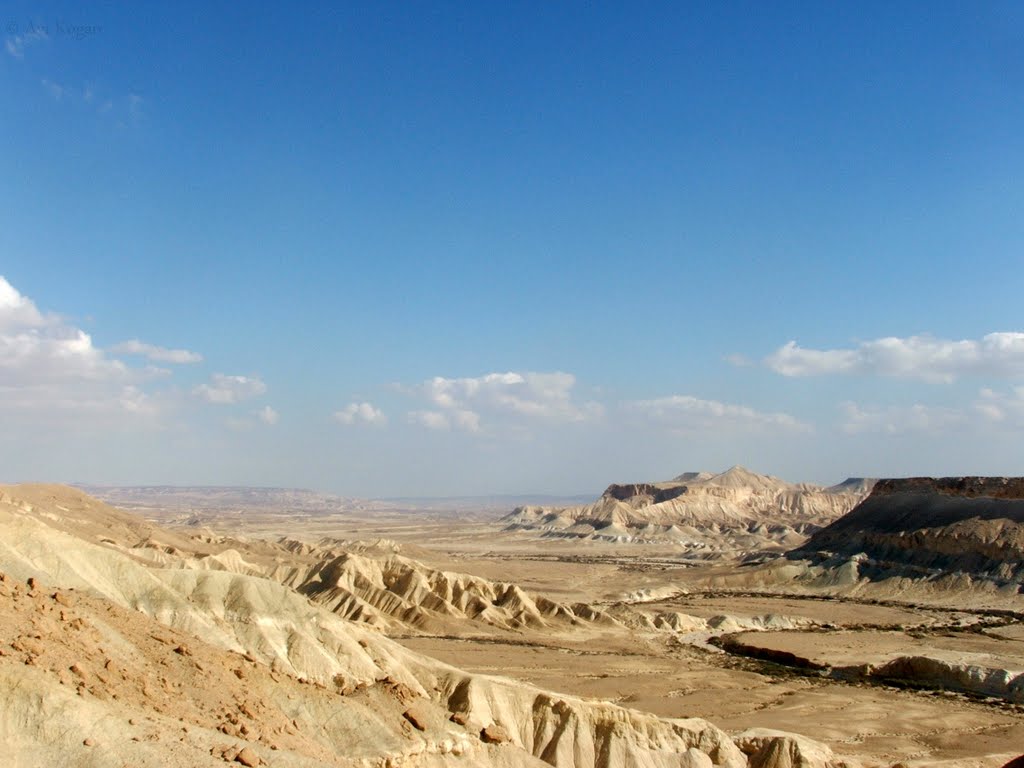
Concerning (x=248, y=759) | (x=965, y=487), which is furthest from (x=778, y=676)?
(x=965, y=487)

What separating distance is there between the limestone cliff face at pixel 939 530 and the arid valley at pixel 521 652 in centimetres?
31

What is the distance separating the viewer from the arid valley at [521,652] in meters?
16.0

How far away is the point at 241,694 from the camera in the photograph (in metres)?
17.5

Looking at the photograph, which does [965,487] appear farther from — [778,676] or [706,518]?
[706,518]

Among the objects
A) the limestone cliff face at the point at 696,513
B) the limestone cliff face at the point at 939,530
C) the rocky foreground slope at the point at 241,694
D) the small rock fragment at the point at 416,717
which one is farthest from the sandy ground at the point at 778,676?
the limestone cliff face at the point at 696,513

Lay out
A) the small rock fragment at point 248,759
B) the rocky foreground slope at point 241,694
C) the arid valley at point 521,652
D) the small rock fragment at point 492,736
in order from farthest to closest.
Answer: the small rock fragment at point 492,736 < the arid valley at point 521,652 < the small rock fragment at point 248,759 < the rocky foreground slope at point 241,694

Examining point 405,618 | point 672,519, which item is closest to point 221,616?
point 405,618

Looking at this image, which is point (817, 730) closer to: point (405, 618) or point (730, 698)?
point (730, 698)

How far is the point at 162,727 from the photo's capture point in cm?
1473

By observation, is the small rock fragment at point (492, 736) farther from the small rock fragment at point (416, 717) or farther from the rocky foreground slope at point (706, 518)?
the rocky foreground slope at point (706, 518)

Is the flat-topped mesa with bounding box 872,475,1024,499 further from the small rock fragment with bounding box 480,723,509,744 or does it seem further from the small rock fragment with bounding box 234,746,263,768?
the small rock fragment with bounding box 234,746,263,768

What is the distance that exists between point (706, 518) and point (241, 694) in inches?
6636

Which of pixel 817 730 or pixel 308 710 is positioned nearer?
pixel 308 710

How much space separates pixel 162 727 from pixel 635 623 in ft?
166
